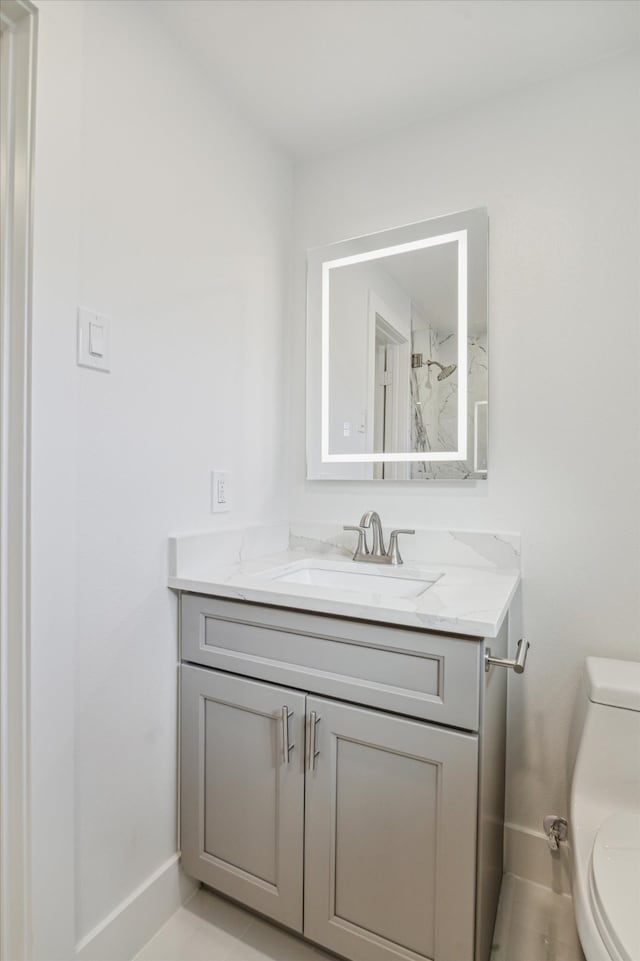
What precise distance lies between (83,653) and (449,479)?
112 centimetres

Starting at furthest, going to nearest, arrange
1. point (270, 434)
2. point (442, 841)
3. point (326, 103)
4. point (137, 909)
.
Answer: point (270, 434) < point (326, 103) < point (137, 909) < point (442, 841)

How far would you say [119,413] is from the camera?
1154mm

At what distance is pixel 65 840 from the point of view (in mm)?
1016

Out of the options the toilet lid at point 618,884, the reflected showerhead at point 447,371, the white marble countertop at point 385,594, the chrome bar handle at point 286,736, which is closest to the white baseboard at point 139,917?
the chrome bar handle at point 286,736

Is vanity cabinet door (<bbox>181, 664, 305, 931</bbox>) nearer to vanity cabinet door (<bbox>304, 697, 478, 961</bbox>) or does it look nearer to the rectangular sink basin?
vanity cabinet door (<bbox>304, 697, 478, 961</bbox>)

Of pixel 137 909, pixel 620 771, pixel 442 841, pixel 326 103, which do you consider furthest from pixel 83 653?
pixel 326 103

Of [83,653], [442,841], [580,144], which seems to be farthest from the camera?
[580,144]

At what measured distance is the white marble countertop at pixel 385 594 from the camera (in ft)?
3.17

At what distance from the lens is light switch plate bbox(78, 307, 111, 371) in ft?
3.46

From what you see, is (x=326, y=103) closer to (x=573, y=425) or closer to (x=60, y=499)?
(x=573, y=425)

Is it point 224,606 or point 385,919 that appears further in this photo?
point 224,606

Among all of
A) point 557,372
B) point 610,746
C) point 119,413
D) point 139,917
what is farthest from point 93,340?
point 610,746

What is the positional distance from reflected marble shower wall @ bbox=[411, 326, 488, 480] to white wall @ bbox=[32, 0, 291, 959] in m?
0.59

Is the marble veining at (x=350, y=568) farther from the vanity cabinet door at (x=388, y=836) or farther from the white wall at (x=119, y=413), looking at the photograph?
the vanity cabinet door at (x=388, y=836)
